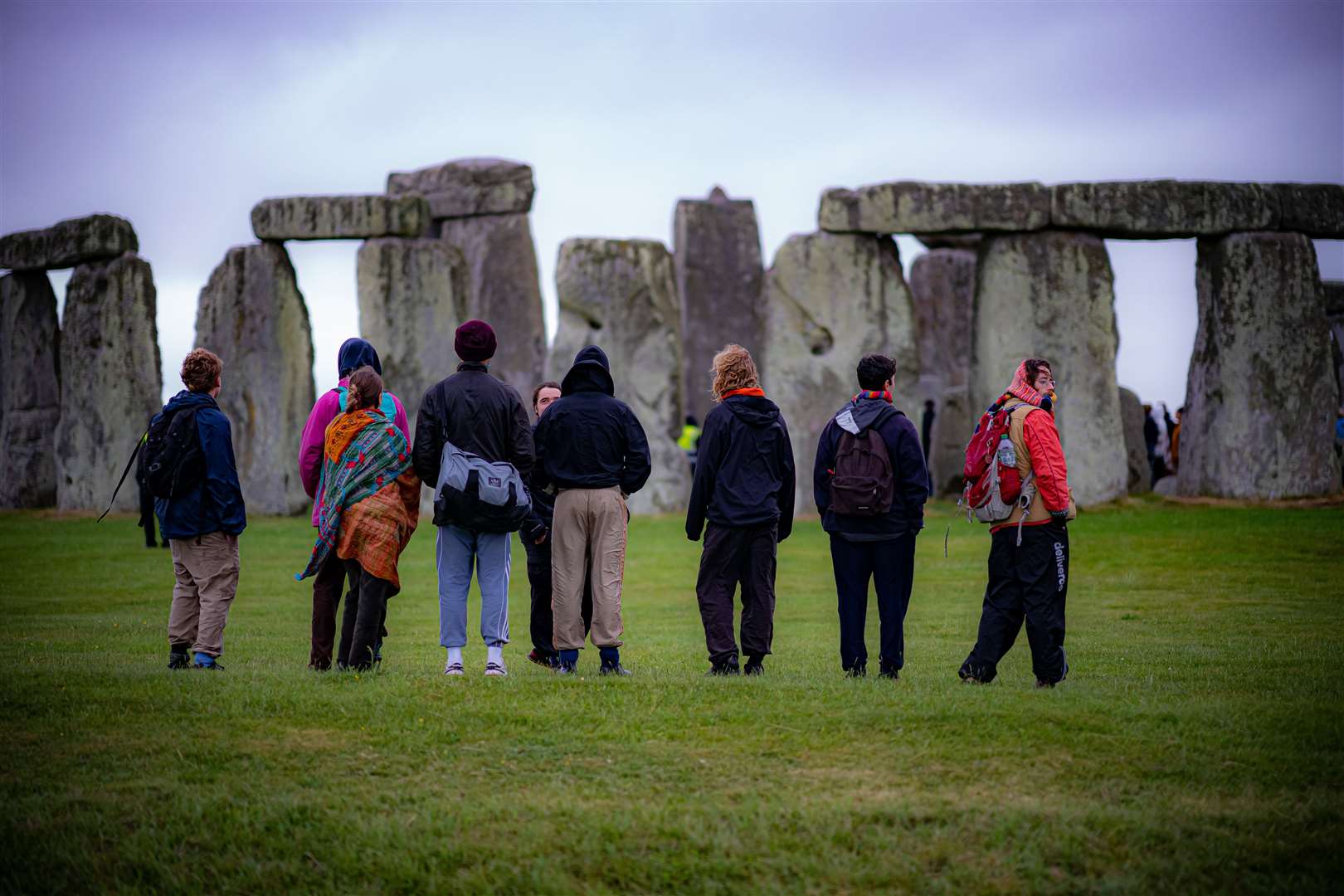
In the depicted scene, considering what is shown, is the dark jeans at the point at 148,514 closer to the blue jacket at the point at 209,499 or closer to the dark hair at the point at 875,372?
the blue jacket at the point at 209,499

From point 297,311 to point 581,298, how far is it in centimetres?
515

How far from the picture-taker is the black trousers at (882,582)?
935 centimetres

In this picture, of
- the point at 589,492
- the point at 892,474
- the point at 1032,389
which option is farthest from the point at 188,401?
the point at 1032,389

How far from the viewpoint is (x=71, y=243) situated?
25.5 metres

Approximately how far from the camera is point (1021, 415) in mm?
9203

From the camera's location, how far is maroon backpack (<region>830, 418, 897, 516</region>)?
9.22m

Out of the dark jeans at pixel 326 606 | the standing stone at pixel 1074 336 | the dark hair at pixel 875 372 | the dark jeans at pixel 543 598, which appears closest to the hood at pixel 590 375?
the dark jeans at pixel 543 598

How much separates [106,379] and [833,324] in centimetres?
1214

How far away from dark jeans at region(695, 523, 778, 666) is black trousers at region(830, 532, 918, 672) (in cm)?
44

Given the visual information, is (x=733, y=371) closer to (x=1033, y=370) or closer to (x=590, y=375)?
(x=590, y=375)

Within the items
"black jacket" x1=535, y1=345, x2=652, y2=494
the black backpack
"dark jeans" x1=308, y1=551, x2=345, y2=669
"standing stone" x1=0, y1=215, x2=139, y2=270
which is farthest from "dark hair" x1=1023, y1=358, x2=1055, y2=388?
"standing stone" x1=0, y1=215, x2=139, y2=270

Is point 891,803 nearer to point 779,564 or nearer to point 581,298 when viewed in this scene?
point 779,564

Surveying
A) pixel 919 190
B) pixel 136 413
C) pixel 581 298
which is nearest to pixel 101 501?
pixel 136 413

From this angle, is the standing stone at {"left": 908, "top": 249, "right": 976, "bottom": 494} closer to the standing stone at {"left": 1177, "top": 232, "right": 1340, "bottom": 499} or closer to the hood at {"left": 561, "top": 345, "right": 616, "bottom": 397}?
the standing stone at {"left": 1177, "top": 232, "right": 1340, "bottom": 499}
